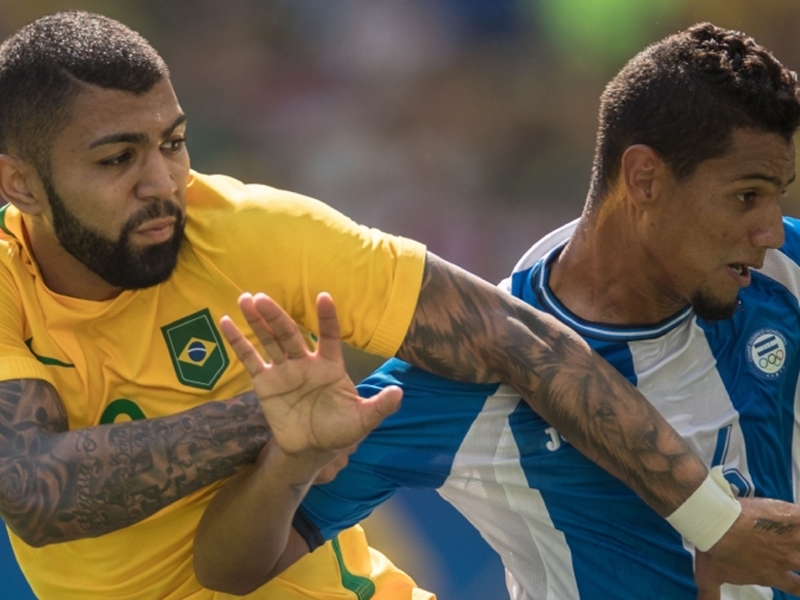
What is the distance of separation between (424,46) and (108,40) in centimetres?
313

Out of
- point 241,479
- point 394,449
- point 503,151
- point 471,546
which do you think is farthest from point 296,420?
point 503,151

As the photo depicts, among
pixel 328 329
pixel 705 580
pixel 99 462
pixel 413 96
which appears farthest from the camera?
pixel 413 96

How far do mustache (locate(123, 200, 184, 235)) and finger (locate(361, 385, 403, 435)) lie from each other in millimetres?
610

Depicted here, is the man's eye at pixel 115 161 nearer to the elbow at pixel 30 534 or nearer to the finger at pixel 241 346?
the finger at pixel 241 346

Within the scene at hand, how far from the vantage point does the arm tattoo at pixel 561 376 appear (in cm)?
195

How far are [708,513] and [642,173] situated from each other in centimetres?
73

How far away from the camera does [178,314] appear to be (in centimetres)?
212

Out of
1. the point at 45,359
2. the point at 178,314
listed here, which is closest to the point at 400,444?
the point at 178,314

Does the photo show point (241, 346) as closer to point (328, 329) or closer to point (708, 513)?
point (328, 329)

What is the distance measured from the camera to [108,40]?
2.03m

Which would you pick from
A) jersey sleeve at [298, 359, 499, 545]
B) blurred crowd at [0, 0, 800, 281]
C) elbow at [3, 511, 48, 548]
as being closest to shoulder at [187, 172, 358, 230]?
jersey sleeve at [298, 359, 499, 545]

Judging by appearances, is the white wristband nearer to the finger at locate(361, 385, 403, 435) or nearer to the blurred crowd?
the finger at locate(361, 385, 403, 435)

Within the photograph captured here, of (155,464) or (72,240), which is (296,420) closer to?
(155,464)

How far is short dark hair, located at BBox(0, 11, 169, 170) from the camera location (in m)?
2.00
